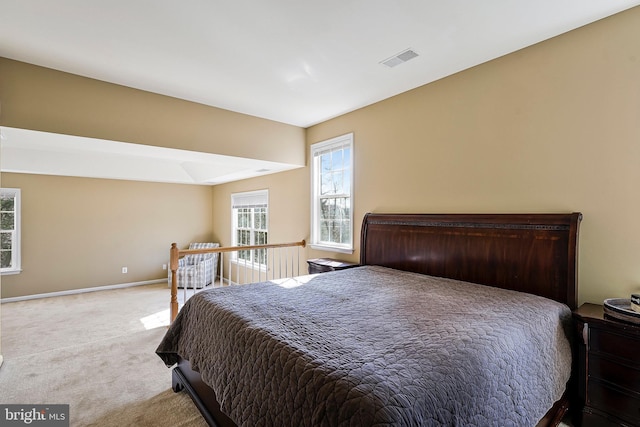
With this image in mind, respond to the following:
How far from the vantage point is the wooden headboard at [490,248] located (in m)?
2.04

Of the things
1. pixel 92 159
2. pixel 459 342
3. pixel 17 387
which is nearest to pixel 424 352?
pixel 459 342

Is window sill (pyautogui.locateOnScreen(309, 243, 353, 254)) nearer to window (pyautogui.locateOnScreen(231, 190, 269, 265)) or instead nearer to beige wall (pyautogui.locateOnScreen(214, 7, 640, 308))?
beige wall (pyautogui.locateOnScreen(214, 7, 640, 308))

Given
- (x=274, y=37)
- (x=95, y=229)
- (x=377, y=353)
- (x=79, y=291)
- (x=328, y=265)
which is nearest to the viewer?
(x=377, y=353)

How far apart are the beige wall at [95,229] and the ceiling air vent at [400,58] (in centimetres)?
561

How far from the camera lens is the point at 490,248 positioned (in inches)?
94.9

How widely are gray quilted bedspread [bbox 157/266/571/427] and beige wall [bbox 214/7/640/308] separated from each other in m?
0.67

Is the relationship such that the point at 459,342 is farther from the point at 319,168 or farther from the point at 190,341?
the point at 319,168

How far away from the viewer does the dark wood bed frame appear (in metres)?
1.98

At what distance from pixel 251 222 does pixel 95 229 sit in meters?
2.92

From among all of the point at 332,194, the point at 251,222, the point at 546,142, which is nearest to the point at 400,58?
the point at 546,142

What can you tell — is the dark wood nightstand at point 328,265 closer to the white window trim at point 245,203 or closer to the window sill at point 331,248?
the window sill at point 331,248

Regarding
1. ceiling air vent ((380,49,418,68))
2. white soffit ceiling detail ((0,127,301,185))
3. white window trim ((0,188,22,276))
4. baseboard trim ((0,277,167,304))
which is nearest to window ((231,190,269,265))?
white soffit ceiling detail ((0,127,301,185))

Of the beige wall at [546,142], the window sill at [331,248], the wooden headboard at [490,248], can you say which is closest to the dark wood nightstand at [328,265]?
the window sill at [331,248]

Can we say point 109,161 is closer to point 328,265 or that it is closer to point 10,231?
point 10,231
